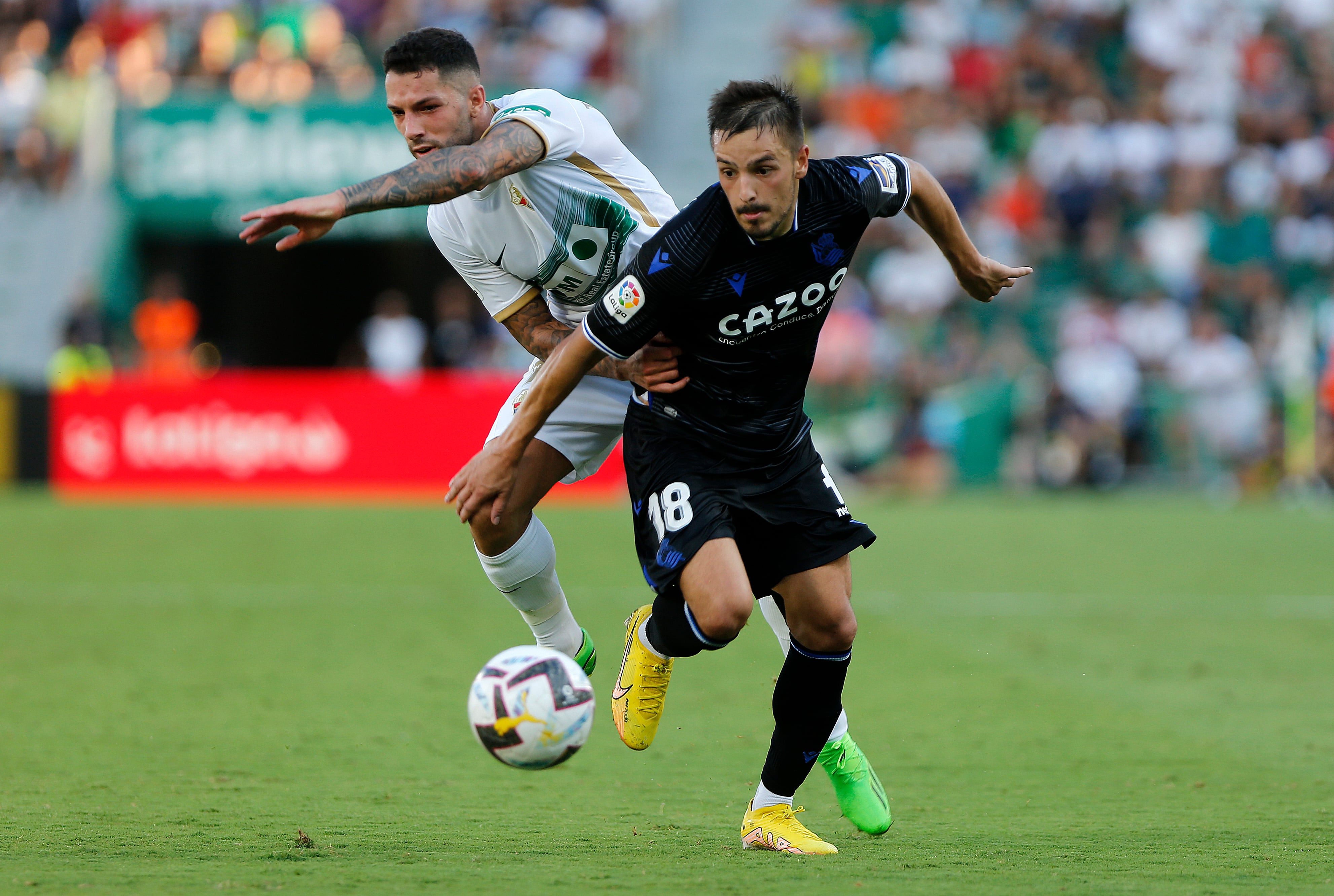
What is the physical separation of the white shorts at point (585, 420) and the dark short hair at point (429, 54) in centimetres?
115

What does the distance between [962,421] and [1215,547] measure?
5.24 meters

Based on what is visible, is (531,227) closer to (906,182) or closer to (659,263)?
(659,263)

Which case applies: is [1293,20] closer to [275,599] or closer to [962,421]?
[962,421]

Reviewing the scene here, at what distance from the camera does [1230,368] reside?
18.8 metres

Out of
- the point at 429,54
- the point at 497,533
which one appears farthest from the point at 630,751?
the point at 429,54

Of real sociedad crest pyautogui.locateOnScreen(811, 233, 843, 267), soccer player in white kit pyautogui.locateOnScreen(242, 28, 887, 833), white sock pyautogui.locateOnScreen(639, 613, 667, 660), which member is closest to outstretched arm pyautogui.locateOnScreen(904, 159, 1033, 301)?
real sociedad crest pyautogui.locateOnScreen(811, 233, 843, 267)

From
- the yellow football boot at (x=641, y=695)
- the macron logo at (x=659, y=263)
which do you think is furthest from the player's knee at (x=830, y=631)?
the macron logo at (x=659, y=263)

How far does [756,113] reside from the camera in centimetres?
442

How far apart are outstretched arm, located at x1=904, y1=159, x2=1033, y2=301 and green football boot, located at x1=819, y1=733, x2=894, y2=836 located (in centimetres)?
152

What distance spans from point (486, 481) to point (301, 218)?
991 millimetres

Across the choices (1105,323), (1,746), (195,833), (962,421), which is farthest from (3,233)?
(195,833)

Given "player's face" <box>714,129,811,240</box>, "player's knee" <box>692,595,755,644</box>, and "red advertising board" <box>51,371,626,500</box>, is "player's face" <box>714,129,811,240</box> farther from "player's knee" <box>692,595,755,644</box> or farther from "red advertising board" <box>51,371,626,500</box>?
"red advertising board" <box>51,371,626,500</box>

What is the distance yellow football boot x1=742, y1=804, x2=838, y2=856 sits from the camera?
4598 mm

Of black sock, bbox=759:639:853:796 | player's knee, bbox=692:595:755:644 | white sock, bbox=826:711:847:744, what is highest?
player's knee, bbox=692:595:755:644
